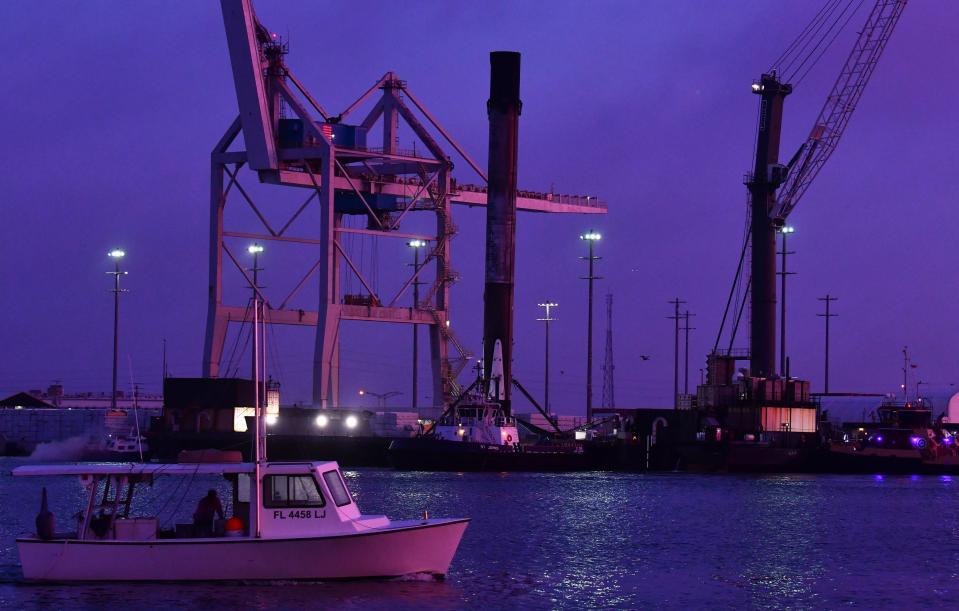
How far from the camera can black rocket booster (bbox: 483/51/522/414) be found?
108688mm

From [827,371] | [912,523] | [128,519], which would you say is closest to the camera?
[128,519]

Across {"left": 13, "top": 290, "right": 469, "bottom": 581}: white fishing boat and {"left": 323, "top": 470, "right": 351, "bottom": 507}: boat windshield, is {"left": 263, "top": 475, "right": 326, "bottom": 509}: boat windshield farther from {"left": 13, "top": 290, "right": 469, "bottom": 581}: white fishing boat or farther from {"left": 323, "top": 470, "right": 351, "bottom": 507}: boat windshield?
{"left": 323, "top": 470, "right": 351, "bottom": 507}: boat windshield

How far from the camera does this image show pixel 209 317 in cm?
11100

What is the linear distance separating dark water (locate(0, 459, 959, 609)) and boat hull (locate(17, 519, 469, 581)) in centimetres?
34

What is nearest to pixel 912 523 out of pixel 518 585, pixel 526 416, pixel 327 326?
pixel 518 585

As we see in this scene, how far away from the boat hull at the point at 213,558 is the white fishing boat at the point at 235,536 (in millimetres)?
22

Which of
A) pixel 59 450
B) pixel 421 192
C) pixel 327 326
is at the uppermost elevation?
pixel 421 192

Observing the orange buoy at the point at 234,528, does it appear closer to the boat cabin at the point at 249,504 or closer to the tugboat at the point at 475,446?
the boat cabin at the point at 249,504

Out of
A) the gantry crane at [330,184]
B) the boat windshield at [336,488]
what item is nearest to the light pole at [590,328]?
the gantry crane at [330,184]

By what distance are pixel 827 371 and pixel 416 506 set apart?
10287 cm

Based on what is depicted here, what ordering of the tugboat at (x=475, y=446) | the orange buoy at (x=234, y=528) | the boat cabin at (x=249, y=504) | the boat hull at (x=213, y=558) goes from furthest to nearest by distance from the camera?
the tugboat at (x=475, y=446), the orange buoy at (x=234, y=528), the boat cabin at (x=249, y=504), the boat hull at (x=213, y=558)

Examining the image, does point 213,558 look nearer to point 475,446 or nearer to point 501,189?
point 475,446

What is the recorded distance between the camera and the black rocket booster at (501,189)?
109m

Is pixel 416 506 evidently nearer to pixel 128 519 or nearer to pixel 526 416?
pixel 128 519
